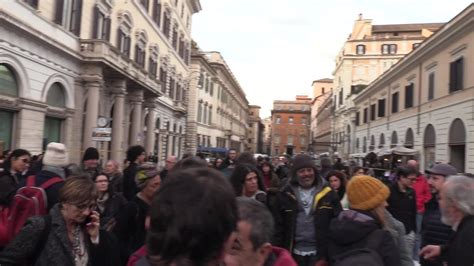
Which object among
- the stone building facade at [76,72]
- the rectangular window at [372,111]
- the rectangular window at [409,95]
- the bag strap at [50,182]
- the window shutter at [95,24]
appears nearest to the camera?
the bag strap at [50,182]

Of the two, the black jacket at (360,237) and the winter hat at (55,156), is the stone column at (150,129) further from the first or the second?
the black jacket at (360,237)

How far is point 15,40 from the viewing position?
1507cm

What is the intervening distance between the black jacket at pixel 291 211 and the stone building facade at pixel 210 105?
116 ft

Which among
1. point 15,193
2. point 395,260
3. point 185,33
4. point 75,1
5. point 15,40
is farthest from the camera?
point 185,33

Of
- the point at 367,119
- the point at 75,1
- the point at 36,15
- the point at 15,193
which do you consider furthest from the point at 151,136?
the point at 15,193

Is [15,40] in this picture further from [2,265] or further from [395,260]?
[395,260]

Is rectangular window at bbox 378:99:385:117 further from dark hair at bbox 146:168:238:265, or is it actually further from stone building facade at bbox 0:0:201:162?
dark hair at bbox 146:168:238:265

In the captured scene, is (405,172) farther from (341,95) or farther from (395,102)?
(341,95)

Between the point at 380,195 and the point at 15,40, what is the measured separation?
14.9 metres

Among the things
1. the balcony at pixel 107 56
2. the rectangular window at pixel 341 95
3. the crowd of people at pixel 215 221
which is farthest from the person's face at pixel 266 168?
the rectangular window at pixel 341 95

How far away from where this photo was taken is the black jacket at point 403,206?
22.7ft

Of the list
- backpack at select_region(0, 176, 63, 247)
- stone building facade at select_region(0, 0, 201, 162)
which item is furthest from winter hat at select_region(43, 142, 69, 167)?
stone building facade at select_region(0, 0, 201, 162)

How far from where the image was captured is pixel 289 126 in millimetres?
121250

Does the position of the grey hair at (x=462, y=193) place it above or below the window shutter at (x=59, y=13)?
below
